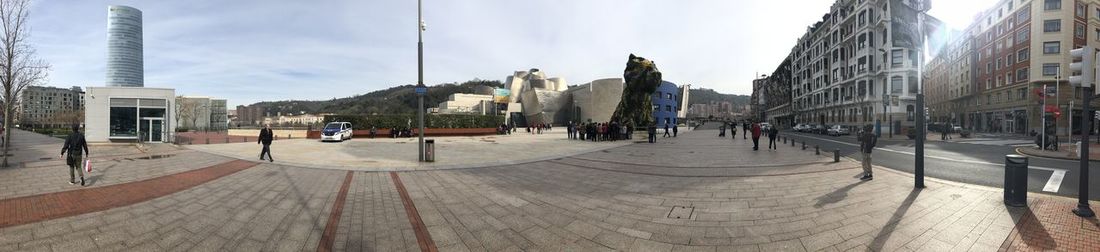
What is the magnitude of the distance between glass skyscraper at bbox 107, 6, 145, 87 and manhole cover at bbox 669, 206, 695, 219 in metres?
137

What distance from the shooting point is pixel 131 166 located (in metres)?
11.3

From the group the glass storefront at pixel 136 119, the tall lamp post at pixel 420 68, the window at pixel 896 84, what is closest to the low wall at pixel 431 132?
the glass storefront at pixel 136 119

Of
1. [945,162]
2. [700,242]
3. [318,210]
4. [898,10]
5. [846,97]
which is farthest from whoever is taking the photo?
[846,97]

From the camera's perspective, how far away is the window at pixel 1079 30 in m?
39.1

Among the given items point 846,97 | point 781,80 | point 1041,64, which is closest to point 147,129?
point 846,97

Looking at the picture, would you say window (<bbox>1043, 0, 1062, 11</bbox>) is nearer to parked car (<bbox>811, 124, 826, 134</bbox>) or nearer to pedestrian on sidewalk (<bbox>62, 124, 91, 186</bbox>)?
parked car (<bbox>811, 124, 826, 134</bbox>)

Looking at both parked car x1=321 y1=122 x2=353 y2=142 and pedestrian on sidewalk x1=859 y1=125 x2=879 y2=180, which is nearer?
pedestrian on sidewalk x1=859 y1=125 x2=879 y2=180

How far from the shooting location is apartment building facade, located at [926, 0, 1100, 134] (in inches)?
1522

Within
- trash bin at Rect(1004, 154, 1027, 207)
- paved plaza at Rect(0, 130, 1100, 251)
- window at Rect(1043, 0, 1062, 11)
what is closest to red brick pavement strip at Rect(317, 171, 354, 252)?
paved plaza at Rect(0, 130, 1100, 251)

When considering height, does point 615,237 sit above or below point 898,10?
below

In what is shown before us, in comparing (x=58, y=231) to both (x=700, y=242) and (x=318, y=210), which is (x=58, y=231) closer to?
(x=318, y=210)

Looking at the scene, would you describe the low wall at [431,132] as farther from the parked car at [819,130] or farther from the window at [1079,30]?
the window at [1079,30]

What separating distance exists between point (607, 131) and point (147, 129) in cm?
2900

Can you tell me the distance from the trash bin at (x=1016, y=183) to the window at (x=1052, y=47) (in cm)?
5360
